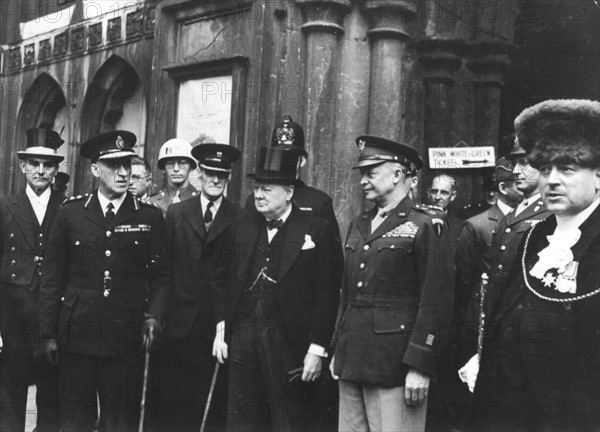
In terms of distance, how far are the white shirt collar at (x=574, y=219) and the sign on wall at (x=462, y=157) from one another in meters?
3.59

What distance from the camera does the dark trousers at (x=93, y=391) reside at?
4969mm

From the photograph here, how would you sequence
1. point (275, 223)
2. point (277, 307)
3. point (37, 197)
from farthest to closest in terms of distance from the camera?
point (37, 197)
point (275, 223)
point (277, 307)

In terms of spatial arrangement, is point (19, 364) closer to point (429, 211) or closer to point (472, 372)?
point (429, 211)

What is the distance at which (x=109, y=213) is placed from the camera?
205 inches

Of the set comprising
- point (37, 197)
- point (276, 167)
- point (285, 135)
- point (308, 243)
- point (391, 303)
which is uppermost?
point (285, 135)

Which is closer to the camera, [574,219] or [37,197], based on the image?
[574,219]

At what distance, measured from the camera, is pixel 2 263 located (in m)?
5.79

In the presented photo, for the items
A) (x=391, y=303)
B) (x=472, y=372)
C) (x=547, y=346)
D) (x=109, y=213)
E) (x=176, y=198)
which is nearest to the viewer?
(x=547, y=346)

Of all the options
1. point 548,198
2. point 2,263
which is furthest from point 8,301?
point 548,198

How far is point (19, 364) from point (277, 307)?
7.00 ft

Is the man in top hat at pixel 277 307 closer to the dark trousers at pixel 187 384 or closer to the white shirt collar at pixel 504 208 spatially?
the dark trousers at pixel 187 384

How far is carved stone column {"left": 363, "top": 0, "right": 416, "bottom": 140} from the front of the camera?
23.5 feet

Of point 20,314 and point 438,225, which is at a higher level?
point 438,225

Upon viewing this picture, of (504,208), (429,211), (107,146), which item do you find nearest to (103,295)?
(107,146)
